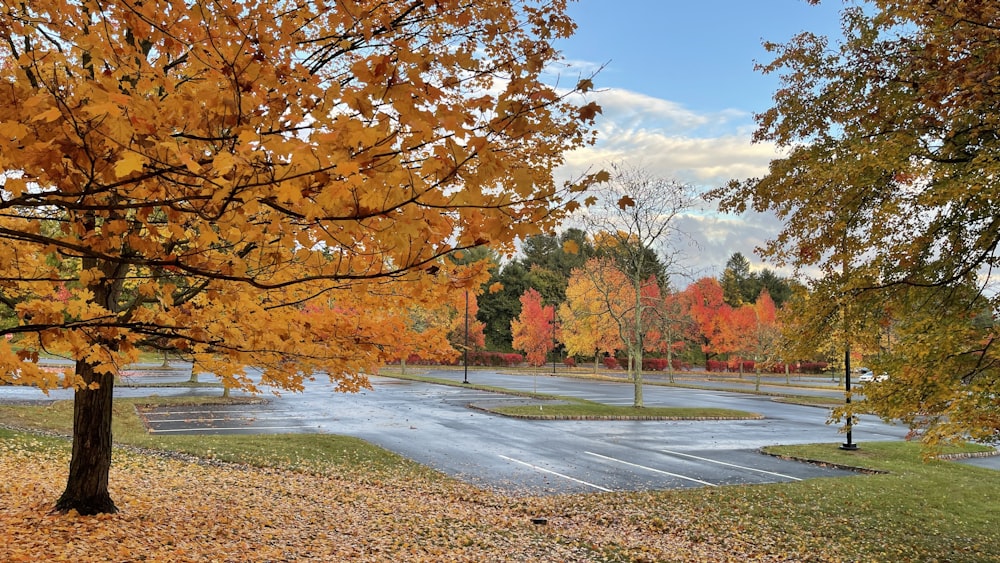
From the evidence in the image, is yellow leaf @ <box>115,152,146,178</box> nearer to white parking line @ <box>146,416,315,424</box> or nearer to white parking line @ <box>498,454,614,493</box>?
white parking line @ <box>498,454,614,493</box>

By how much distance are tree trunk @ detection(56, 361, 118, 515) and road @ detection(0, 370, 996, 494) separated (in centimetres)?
597

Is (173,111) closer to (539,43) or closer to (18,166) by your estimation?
(18,166)

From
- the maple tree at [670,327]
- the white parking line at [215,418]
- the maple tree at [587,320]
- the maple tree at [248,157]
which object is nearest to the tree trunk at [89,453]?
the maple tree at [248,157]

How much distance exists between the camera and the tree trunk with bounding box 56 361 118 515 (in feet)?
19.7

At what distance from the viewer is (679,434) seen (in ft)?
58.6

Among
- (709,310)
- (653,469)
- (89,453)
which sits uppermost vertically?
(709,310)

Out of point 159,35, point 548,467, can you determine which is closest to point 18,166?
point 159,35

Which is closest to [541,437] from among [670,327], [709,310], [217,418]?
[217,418]

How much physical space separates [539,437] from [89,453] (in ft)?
38.1

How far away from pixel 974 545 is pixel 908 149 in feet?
17.2

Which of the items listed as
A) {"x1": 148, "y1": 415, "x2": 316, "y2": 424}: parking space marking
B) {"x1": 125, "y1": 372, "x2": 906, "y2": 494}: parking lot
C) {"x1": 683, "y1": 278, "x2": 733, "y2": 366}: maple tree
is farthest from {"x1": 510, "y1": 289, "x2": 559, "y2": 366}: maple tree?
{"x1": 148, "y1": 415, "x2": 316, "y2": 424}: parking space marking

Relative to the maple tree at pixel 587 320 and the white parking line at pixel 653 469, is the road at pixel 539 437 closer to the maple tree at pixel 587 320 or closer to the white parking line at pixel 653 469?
the white parking line at pixel 653 469

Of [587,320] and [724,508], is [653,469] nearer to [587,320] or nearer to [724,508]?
[724,508]

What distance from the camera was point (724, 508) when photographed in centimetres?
909
